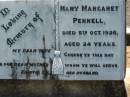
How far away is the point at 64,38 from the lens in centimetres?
547

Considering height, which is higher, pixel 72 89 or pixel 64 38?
pixel 64 38

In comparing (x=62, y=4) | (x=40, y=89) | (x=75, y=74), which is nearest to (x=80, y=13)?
(x=62, y=4)

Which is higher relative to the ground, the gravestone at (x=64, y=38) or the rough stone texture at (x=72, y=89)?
the gravestone at (x=64, y=38)

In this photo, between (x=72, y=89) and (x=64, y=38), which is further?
(x=72, y=89)

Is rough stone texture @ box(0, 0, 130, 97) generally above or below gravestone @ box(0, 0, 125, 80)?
below

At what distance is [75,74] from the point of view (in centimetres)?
551

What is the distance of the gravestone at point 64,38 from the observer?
17.8 ft

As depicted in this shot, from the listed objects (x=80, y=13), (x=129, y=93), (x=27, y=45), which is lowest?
(x=129, y=93)

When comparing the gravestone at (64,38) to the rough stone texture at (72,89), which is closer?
the gravestone at (64,38)

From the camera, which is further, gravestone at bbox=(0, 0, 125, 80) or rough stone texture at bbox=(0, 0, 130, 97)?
rough stone texture at bbox=(0, 0, 130, 97)

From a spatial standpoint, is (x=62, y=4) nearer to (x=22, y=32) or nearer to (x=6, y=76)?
(x=22, y=32)

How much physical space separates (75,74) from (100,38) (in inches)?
21.4

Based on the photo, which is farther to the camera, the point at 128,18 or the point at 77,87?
the point at 128,18

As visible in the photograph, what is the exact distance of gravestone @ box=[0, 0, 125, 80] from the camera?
542cm
